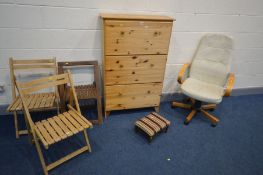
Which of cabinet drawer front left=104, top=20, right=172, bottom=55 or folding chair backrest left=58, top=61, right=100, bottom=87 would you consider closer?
cabinet drawer front left=104, top=20, right=172, bottom=55

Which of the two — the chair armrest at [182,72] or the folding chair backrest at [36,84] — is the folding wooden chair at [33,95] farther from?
the chair armrest at [182,72]

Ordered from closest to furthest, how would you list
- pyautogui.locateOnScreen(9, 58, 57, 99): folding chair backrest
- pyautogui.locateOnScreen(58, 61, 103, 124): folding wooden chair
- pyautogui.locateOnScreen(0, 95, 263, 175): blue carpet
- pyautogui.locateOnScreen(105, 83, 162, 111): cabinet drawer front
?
pyautogui.locateOnScreen(0, 95, 263, 175): blue carpet, pyautogui.locateOnScreen(9, 58, 57, 99): folding chair backrest, pyautogui.locateOnScreen(58, 61, 103, 124): folding wooden chair, pyautogui.locateOnScreen(105, 83, 162, 111): cabinet drawer front

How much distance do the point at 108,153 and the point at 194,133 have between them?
115 cm

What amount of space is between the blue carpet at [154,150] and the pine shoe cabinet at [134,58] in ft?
1.16

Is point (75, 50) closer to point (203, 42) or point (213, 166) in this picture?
point (203, 42)

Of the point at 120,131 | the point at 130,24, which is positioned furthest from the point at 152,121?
the point at 130,24

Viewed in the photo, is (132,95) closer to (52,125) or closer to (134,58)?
(134,58)

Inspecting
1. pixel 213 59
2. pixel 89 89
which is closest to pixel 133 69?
pixel 89 89

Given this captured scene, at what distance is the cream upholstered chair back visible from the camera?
2.62m

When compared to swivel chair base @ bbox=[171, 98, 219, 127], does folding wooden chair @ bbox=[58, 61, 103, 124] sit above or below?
above

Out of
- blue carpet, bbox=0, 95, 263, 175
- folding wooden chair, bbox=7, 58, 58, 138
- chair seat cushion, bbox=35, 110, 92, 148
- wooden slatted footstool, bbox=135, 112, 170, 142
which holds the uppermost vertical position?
folding wooden chair, bbox=7, 58, 58, 138

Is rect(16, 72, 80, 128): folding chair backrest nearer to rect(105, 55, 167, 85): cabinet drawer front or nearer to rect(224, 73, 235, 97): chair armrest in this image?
rect(105, 55, 167, 85): cabinet drawer front

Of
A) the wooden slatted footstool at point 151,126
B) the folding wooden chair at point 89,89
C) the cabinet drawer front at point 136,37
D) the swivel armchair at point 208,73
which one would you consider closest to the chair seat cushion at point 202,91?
the swivel armchair at point 208,73

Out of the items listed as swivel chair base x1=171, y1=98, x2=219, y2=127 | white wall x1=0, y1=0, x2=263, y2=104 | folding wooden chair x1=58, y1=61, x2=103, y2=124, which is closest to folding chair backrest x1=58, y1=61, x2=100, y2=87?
folding wooden chair x1=58, y1=61, x2=103, y2=124
